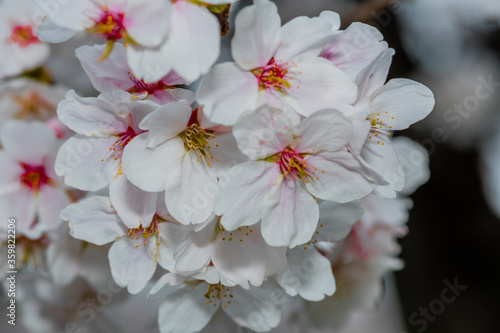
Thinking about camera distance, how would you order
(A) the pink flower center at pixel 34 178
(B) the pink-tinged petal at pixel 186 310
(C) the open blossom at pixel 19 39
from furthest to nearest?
1. (C) the open blossom at pixel 19 39
2. (A) the pink flower center at pixel 34 178
3. (B) the pink-tinged petal at pixel 186 310

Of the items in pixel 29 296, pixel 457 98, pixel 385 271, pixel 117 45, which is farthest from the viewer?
pixel 457 98

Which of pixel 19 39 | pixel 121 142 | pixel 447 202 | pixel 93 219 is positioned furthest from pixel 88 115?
pixel 447 202

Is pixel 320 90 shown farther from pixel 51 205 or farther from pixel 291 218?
pixel 51 205

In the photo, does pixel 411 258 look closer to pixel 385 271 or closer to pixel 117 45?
pixel 385 271

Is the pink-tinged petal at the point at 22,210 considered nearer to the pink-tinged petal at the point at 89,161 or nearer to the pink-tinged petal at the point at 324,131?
the pink-tinged petal at the point at 89,161

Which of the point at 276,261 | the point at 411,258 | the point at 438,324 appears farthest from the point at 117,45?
the point at 438,324

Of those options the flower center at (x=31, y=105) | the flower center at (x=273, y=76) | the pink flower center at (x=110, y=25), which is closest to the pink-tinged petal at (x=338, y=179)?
the flower center at (x=273, y=76)
